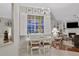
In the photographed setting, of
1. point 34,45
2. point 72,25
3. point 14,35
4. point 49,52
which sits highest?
point 72,25

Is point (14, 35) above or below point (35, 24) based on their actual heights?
below

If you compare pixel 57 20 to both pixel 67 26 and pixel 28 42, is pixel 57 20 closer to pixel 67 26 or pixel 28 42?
pixel 67 26

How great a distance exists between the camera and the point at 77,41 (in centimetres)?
165

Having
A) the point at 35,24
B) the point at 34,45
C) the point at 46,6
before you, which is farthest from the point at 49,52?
the point at 46,6

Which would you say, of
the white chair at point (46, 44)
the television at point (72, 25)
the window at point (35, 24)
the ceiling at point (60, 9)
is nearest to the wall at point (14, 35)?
the ceiling at point (60, 9)

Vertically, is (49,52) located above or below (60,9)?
below

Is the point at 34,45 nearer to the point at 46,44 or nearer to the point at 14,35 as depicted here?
the point at 46,44

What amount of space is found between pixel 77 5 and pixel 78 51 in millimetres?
698

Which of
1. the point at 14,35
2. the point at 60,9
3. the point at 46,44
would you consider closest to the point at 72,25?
the point at 60,9

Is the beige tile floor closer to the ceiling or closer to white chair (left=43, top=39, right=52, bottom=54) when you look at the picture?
white chair (left=43, top=39, right=52, bottom=54)

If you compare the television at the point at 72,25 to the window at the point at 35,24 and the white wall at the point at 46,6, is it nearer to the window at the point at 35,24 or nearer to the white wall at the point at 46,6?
the white wall at the point at 46,6

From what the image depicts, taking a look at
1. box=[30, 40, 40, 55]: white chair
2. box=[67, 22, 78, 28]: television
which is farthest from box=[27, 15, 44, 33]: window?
box=[67, 22, 78, 28]: television

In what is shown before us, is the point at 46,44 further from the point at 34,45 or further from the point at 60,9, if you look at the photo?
the point at 60,9

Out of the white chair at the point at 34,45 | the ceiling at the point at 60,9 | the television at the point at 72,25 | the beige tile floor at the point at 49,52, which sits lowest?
the beige tile floor at the point at 49,52
